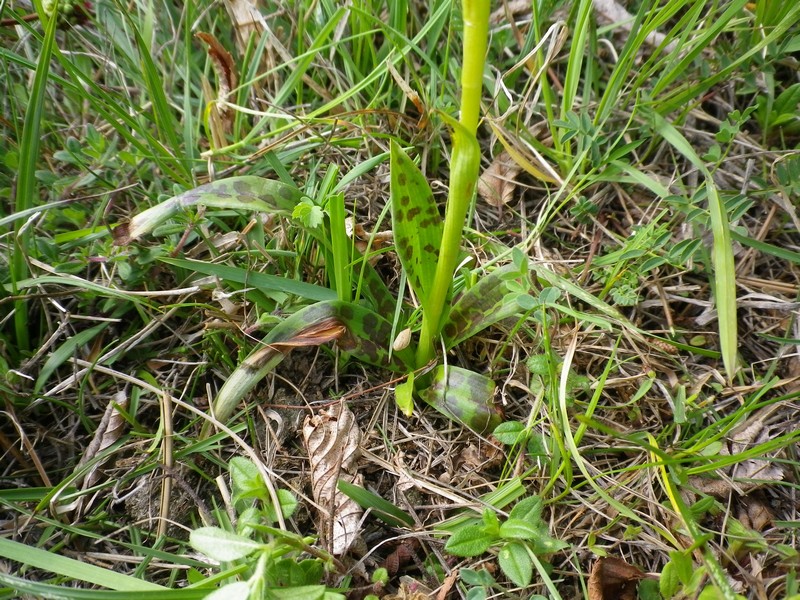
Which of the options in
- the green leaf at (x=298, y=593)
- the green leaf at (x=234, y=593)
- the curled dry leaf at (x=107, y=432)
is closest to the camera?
the green leaf at (x=234, y=593)

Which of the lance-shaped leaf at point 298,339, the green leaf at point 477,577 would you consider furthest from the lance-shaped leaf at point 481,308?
the green leaf at point 477,577

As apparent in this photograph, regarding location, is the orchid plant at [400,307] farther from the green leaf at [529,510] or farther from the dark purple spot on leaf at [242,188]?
the green leaf at [529,510]

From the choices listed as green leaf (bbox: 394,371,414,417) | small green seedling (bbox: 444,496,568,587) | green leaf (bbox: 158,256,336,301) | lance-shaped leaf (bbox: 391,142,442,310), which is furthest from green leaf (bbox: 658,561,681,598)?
green leaf (bbox: 158,256,336,301)

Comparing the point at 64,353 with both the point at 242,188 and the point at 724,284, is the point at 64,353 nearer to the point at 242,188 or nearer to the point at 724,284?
the point at 242,188

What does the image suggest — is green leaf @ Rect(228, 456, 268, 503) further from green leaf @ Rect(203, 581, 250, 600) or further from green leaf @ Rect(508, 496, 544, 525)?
green leaf @ Rect(508, 496, 544, 525)

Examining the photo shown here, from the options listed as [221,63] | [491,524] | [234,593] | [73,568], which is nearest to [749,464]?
[491,524]

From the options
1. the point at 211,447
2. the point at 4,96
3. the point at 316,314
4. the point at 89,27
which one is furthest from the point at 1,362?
Result: the point at 89,27
